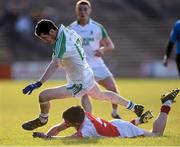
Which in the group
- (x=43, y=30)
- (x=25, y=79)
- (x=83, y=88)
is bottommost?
(x=25, y=79)

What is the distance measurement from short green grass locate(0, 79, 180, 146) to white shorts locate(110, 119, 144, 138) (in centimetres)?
30

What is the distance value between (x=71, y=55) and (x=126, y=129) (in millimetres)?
1762

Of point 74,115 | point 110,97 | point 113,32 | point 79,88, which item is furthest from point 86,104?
point 113,32

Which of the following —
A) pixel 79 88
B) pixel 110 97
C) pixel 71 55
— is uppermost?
pixel 71 55

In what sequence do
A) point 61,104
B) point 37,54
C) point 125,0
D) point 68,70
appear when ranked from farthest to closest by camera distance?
point 125,0
point 37,54
point 61,104
point 68,70

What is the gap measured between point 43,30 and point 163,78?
24.6m

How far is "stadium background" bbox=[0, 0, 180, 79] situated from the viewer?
38.5m

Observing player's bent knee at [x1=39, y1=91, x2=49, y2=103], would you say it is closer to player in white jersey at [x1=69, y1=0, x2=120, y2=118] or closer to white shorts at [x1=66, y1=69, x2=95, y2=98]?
white shorts at [x1=66, y1=69, x2=95, y2=98]

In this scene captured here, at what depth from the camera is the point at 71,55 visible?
13.2 meters

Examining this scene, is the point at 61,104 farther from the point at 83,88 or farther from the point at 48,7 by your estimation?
the point at 48,7

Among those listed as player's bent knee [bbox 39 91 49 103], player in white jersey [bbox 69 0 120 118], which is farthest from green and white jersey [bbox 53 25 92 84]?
player in white jersey [bbox 69 0 120 118]

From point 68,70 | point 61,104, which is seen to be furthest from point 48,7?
point 68,70

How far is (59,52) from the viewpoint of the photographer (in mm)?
12961

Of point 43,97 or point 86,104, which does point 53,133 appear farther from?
point 86,104
